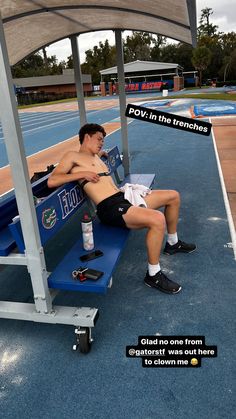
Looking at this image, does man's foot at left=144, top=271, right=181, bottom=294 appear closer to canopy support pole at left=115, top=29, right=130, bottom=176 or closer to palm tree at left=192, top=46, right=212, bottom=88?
canopy support pole at left=115, top=29, right=130, bottom=176

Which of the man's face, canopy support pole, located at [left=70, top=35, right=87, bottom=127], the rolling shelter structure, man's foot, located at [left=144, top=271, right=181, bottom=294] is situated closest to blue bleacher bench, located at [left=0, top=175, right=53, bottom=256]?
the rolling shelter structure

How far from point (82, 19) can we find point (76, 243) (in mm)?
3674

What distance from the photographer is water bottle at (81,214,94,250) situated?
3.22 meters

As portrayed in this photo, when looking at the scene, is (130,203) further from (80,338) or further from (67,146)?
(67,146)

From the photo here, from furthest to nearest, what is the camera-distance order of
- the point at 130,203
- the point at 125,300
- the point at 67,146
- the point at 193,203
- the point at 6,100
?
the point at 67,146 < the point at 193,203 < the point at 130,203 < the point at 125,300 < the point at 6,100

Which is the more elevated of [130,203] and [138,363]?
[130,203]

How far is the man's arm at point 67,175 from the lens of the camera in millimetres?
3693

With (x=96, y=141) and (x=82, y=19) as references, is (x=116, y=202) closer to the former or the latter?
(x=96, y=141)

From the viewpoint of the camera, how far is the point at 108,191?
3811mm

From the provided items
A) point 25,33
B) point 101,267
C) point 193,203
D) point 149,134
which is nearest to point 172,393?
point 101,267

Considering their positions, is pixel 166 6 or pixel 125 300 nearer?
pixel 125 300

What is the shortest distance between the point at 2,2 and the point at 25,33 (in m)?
1.66

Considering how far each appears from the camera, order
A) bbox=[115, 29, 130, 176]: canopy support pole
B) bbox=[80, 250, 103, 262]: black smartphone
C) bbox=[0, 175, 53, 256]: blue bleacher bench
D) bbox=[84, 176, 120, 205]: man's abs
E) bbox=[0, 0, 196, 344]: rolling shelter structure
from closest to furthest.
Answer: bbox=[0, 0, 196, 344]: rolling shelter structure, bbox=[0, 175, 53, 256]: blue bleacher bench, bbox=[80, 250, 103, 262]: black smartphone, bbox=[84, 176, 120, 205]: man's abs, bbox=[115, 29, 130, 176]: canopy support pole

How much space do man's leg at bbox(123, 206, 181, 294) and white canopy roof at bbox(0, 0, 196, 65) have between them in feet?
6.88
